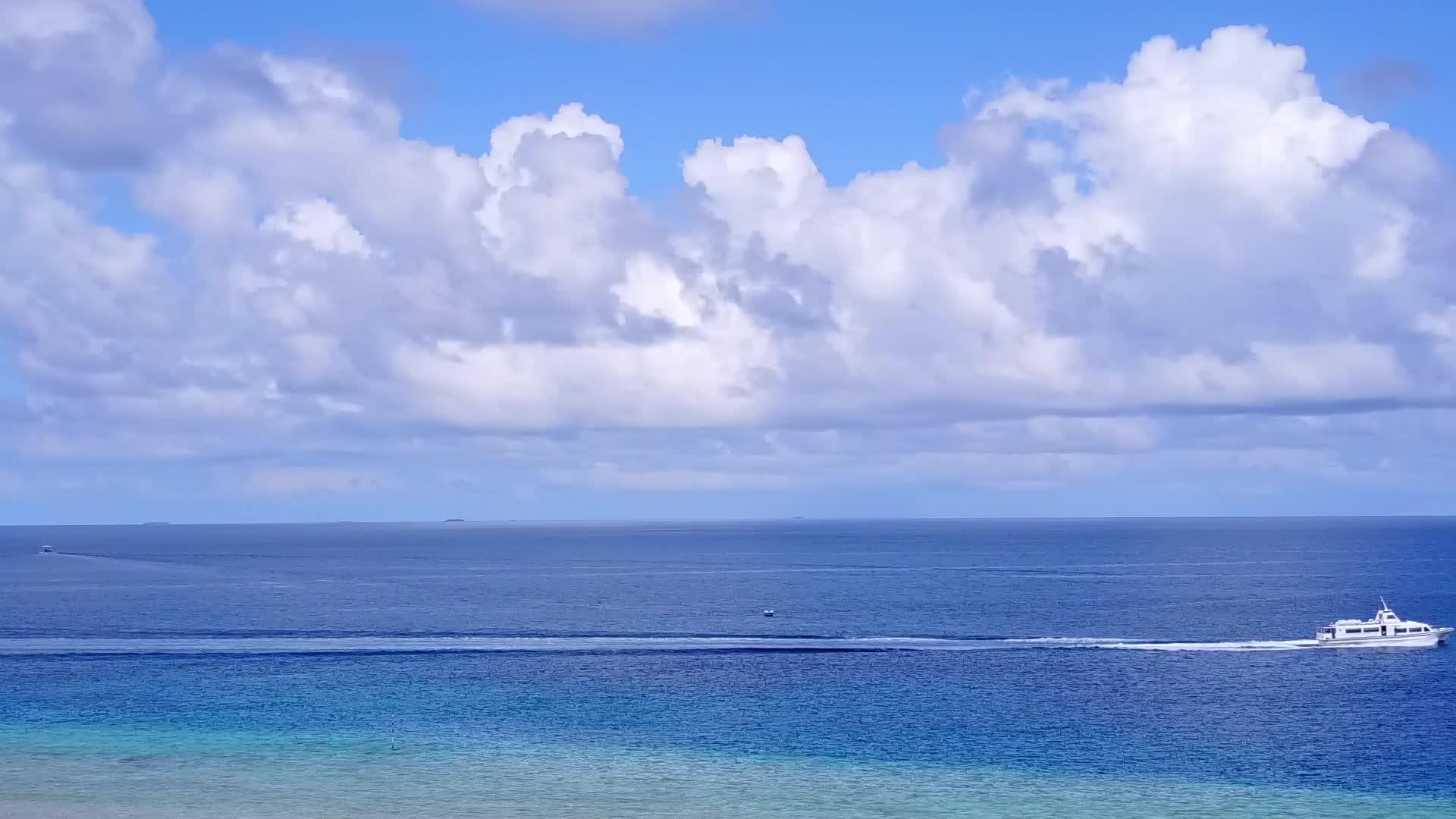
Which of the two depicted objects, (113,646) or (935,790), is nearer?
(935,790)

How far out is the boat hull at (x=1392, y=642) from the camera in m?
136

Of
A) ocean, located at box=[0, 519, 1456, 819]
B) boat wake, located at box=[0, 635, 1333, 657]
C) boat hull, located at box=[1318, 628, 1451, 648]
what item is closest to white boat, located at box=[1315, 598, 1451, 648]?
boat hull, located at box=[1318, 628, 1451, 648]

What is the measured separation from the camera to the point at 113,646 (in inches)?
5438

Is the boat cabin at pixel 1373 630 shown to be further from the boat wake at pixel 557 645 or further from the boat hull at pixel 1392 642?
the boat wake at pixel 557 645

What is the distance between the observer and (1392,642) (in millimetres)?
137250

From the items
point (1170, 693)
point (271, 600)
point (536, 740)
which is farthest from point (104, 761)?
point (271, 600)

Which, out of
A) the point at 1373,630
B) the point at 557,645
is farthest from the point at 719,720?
the point at 1373,630

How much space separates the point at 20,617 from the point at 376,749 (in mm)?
108828

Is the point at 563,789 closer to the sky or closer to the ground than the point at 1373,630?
closer to the ground

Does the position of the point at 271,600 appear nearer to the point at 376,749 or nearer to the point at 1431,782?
the point at 376,749

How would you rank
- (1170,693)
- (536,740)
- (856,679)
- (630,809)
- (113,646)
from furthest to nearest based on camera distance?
(113,646) < (856,679) < (1170,693) < (536,740) < (630,809)

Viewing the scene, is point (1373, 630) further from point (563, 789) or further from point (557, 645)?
point (563, 789)

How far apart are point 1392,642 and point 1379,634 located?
4.59 ft

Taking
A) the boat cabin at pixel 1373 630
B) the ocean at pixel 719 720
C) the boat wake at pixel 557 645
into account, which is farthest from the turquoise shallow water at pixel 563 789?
the boat cabin at pixel 1373 630
